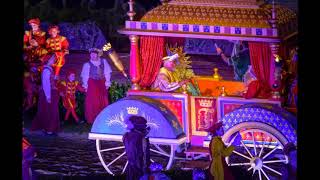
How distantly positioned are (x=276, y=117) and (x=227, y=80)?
56 cm

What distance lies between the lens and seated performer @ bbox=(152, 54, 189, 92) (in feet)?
17.7

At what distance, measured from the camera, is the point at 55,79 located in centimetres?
554

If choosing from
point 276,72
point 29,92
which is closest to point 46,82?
point 29,92

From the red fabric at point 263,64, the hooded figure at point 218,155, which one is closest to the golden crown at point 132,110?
the hooded figure at point 218,155

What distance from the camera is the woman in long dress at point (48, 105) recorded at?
18.1 ft

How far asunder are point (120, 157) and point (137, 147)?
235 millimetres

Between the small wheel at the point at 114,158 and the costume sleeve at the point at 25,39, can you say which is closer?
the small wheel at the point at 114,158

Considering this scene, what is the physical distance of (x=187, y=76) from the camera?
5.46 metres

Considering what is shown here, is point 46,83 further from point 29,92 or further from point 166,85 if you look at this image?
point 166,85

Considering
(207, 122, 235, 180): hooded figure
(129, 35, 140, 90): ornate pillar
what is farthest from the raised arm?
(207, 122, 235, 180): hooded figure

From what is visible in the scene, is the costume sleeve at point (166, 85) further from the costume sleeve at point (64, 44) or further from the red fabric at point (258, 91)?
the costume sleeve at point (64, 44)

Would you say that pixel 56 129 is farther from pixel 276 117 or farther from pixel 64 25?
pixel 276 117

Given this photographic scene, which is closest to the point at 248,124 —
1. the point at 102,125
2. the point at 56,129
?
the point at 102,125

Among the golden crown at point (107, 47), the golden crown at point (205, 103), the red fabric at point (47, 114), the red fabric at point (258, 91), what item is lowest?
the red fabric at point (47, 114)
